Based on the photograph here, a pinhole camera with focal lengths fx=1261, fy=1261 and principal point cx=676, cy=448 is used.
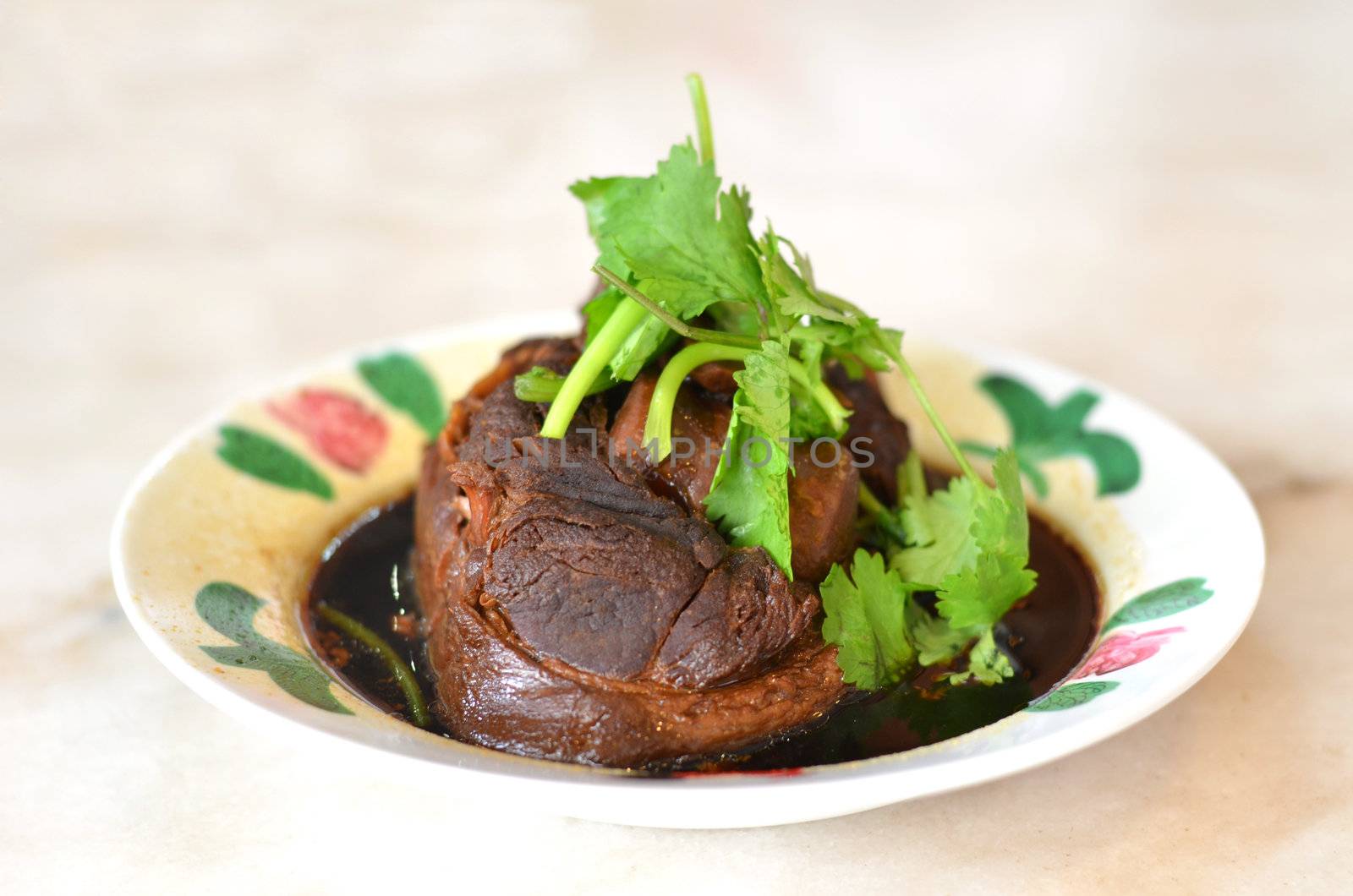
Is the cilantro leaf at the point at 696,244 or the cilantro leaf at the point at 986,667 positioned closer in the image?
the cilantro leaf at the point at 696,244

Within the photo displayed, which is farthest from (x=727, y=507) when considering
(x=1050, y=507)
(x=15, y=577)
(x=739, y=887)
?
(x=15, y=577)

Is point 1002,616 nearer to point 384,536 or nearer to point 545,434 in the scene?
point 545,434

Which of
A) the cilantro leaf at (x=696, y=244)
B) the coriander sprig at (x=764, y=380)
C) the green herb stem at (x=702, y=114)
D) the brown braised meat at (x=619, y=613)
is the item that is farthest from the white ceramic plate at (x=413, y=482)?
the green herb stem at (x=702, y=114)

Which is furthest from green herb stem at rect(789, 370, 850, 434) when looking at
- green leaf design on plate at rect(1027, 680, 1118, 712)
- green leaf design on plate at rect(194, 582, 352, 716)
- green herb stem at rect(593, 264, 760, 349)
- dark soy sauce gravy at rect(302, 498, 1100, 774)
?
green leaf design on plate at rect(194, 582, 352, 716)

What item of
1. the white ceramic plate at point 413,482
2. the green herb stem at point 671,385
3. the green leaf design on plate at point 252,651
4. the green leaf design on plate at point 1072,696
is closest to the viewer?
the white ceramic plate at point 413,482

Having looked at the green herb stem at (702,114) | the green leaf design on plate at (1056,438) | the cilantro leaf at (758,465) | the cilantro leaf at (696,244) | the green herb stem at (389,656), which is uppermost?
the green herb stem at (702,114)

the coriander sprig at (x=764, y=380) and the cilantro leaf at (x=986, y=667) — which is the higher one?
the coriander sprig at (x=764, y=380)

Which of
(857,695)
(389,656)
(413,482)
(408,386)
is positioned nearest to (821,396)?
(857,695)

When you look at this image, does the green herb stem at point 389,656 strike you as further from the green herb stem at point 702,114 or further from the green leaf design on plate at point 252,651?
the green herb stem at point 702,114
